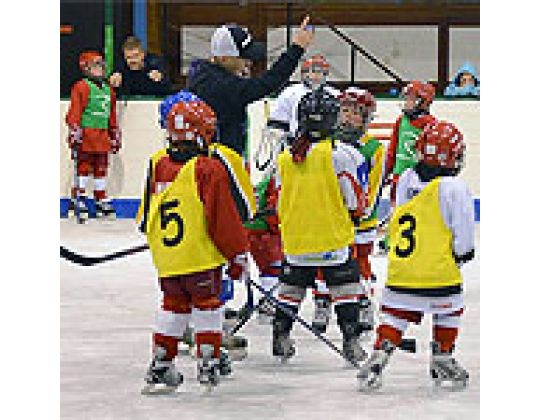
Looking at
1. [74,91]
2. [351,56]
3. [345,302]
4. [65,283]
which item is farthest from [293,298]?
[351,56]

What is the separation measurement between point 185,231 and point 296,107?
1299mm

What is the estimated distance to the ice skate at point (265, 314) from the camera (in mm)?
7082

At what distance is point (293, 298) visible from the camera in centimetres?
591

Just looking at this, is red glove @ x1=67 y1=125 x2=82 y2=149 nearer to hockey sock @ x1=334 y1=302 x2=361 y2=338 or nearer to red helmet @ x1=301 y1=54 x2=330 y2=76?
red helmet @ x1=301 y1=54 x2=330 y2=76

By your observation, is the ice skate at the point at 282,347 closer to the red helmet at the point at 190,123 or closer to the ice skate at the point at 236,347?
the ice skate at the point at 236,347

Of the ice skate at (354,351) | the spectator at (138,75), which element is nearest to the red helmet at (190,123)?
the ice skate at (354,351)

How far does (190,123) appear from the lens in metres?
5.30

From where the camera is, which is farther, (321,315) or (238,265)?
(321,315)

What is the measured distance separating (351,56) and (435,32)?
1.05 metres

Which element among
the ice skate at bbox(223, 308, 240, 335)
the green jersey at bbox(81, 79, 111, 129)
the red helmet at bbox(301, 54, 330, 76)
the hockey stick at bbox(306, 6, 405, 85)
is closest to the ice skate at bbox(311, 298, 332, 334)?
the ice skate at bbox(223, 308, 240, 335)

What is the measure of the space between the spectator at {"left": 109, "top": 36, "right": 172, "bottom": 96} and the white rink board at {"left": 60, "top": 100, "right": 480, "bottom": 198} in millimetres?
291

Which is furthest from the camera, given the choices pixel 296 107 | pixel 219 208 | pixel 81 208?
pixel 81 208

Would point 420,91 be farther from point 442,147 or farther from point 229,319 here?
point 442,147

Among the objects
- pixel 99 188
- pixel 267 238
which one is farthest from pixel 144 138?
pixel 267 238
